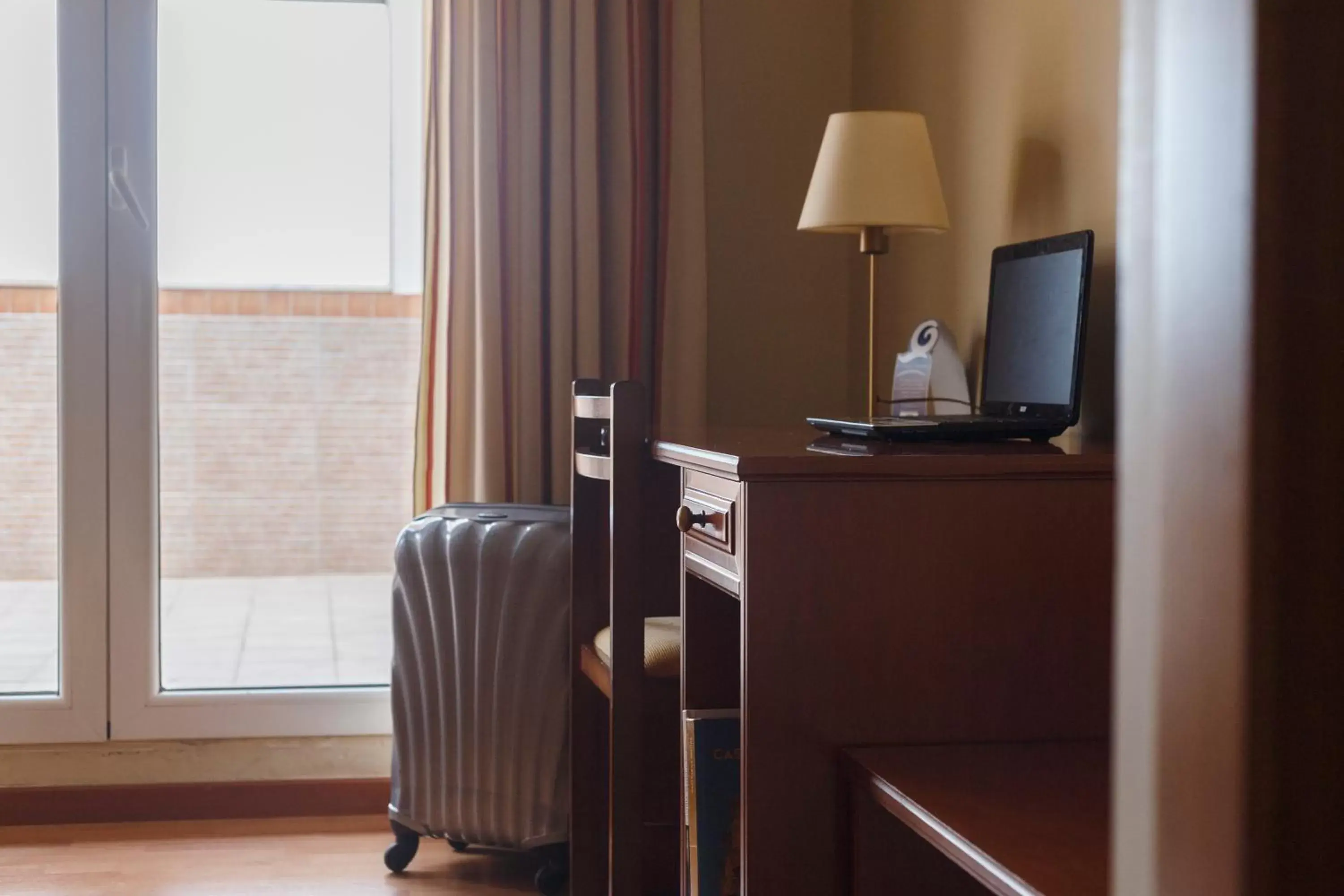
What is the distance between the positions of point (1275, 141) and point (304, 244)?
2910 mm

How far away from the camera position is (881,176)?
2.04m

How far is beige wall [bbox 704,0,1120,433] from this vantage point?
6.77ft

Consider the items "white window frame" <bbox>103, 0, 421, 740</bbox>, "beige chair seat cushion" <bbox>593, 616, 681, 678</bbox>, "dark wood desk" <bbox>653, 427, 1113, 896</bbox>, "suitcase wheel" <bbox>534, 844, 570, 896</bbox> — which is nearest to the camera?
"dark wood desk" <bbox>653, 427, 1113, 896</bbox>

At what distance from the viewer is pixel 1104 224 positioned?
5.80 ft

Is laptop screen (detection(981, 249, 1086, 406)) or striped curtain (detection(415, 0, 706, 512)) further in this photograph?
striped curtain (detection(415, 0, 706, 512))

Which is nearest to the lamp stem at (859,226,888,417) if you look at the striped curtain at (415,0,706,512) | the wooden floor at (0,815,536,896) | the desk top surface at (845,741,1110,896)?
the striped curtain at (415,0,706,512)

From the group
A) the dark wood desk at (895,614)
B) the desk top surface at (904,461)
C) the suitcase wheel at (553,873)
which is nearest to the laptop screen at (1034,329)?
the desk top surface at (904,461)

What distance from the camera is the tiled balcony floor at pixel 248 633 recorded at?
2807 mm

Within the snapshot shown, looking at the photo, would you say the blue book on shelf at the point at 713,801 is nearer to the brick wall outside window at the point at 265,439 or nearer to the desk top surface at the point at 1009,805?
the desk top surface at the point at 1009,805

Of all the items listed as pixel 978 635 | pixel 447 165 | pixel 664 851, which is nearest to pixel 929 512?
pixel 978 635

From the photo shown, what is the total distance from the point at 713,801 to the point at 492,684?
988 mm

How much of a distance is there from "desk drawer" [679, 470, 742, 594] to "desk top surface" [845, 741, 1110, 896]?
23 centimetres

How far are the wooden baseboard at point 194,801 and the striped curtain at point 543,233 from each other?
70 cm

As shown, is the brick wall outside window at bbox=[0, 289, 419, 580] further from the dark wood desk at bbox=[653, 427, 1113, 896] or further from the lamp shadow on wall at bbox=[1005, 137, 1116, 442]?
the dark wood desk at bbox=[653, 427, 1113, 896]
